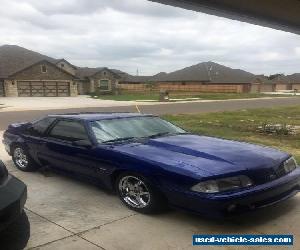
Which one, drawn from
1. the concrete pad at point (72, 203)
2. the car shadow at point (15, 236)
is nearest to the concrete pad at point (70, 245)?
the concrete pad at point (72, 203)

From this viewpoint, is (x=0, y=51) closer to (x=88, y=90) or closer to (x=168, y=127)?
(x=88, y=90)

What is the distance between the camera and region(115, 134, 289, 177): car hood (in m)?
4.45

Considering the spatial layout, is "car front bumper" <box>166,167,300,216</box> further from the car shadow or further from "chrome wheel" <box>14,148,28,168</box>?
"chrome wheel" <box>14,148,28,168</box>

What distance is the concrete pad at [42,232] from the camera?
13.3 feet

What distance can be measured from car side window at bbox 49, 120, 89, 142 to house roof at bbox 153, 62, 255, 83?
233 feet

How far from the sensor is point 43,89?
170ft

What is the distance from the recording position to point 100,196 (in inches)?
218

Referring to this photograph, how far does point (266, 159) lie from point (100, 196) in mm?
2368

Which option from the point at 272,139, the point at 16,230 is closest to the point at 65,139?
the point at 16,230

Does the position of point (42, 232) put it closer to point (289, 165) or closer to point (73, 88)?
point (289, 165)

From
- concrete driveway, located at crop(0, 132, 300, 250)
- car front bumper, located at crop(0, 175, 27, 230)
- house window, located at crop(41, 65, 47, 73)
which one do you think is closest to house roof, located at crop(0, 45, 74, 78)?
house window, located at crop(41, 65, 47, 73)

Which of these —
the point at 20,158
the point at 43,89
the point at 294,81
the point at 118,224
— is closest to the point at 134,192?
the point at 118,224

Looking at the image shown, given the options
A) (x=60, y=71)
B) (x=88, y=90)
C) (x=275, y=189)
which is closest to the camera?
(x=275, y=189)

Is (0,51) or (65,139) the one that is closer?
(65,139)
